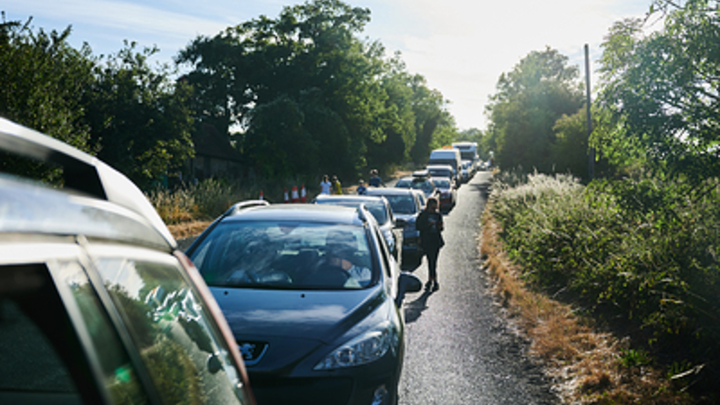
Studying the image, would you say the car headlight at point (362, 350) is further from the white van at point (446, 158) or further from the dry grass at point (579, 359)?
the white van at point (446, 158)

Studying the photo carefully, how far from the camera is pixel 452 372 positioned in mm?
6051

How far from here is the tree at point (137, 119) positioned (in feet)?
65.0

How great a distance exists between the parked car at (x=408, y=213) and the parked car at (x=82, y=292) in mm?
11724

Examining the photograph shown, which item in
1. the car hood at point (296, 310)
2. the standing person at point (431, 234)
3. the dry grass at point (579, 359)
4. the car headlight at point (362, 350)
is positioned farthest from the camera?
the standing person at point (431, 234)

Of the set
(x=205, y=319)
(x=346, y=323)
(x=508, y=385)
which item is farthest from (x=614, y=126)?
(x=205, y=319)

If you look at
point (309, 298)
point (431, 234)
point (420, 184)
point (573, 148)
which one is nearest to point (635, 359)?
point (309, 298)

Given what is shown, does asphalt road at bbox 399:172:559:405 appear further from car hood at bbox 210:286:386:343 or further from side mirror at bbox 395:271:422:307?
car hood at bbox 210:286:386:343

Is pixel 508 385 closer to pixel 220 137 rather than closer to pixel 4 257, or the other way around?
pixel 4 257

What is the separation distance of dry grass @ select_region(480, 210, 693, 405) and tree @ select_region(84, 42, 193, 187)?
14810mm

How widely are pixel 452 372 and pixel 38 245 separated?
5484 mm

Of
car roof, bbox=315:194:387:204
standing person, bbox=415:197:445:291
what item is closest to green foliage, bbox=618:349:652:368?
standing person, bbox=415:197:445:291

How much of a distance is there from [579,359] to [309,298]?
3464 millimetres

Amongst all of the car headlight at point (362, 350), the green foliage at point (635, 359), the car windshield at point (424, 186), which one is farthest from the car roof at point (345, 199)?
the car windshield at point (424, 186)

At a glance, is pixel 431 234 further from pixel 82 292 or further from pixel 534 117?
pixel 534 117
